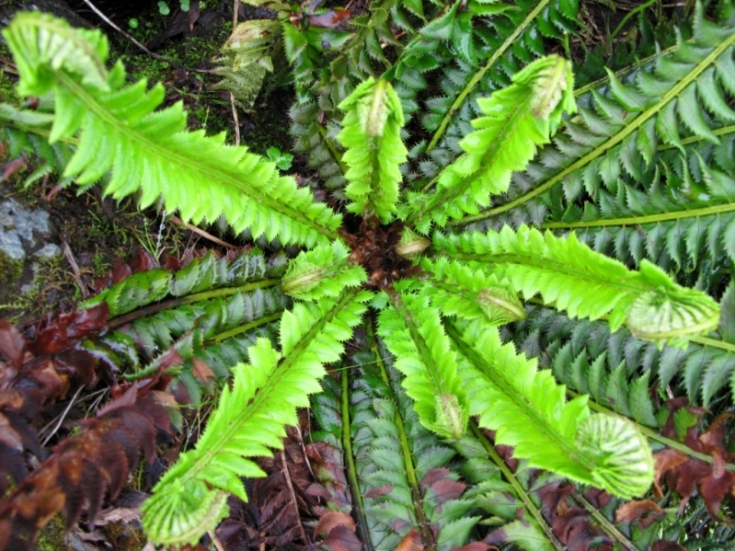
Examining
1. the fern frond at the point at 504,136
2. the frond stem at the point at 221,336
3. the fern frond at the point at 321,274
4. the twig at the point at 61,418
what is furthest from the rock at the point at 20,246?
the fern frond at the point at 504,136

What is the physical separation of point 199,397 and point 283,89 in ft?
6.18

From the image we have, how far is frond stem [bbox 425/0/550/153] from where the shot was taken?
2811 mm

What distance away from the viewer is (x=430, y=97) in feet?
11.0

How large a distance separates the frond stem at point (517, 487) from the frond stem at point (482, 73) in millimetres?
1535

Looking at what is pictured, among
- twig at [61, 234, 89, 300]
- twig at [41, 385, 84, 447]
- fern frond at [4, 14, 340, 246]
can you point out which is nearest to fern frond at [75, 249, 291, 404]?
twig at [41, 385, 84, 447]

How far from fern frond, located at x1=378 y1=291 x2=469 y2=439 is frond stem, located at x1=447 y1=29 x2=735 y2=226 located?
0.65 meters

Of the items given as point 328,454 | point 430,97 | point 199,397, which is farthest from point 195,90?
point 328,454

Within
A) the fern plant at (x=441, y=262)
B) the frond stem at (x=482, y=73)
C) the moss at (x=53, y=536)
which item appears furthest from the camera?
the frond stem at (x=482, y=73)

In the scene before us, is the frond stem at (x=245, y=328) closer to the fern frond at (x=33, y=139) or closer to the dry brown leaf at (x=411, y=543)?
the fern frond at (x=33, y=139)

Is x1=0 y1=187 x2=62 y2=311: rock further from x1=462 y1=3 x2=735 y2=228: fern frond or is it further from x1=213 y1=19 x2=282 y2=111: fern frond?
x1=462 y1=3 x2=735 y2=228: fern frond

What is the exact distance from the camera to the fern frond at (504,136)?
197 cm

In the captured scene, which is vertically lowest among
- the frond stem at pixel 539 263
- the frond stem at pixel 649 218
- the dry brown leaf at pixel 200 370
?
the dry brown leaf at pixel 200 370

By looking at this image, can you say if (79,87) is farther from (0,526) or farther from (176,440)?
(176,440)

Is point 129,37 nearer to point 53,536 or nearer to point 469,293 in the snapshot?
point 469,293
